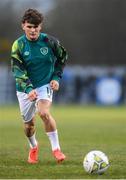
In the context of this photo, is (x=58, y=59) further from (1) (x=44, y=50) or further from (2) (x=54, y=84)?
(2) (x=54, y=84)

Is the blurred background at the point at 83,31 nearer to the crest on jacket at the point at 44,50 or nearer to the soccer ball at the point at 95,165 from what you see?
the crest on jacket at the point at 44,50

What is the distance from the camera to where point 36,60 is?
535 inches

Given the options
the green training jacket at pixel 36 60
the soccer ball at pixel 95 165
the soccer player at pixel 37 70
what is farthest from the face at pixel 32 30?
the soccer ball at pixel 95 165

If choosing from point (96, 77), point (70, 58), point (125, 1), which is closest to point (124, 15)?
point (125, 1)

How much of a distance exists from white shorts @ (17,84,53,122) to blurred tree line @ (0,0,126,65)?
42505 millimetres

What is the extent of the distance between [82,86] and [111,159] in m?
32.2

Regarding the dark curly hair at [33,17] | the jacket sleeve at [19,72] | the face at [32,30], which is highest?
the dark curly hair at [33,17]

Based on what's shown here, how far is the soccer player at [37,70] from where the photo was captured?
1332 centimetres

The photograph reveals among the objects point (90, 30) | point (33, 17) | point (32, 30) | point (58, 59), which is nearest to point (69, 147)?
point (58, 59)

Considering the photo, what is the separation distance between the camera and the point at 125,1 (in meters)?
58.2

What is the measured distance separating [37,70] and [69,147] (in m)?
3.58

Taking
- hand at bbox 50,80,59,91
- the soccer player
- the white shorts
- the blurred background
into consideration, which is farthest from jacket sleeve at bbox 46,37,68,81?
the blurred background

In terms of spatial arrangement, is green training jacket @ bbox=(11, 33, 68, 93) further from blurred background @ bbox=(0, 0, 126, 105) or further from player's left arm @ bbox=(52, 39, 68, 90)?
blurred background @ bbox=(0, 0, 126, 105)

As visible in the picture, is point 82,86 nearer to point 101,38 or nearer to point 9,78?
point 9,78
